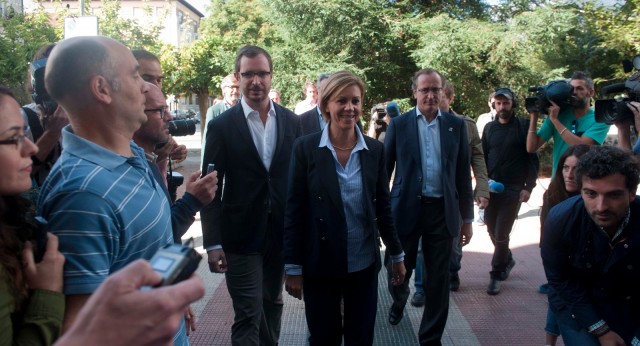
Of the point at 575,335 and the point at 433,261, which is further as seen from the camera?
the point at 433,261

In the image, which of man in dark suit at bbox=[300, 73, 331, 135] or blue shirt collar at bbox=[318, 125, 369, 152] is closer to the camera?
blue shirt collar at bbox=[318, 125, 369, 152]

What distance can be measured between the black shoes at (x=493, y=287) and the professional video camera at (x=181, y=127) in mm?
3743

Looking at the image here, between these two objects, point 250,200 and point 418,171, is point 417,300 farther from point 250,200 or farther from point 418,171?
point 250,200

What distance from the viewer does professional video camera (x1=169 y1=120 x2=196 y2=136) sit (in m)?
3.32

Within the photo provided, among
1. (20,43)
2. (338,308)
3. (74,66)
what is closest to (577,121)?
(338,308)

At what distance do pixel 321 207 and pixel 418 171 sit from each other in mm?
1289

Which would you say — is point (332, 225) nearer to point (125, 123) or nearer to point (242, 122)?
point (242, 122)

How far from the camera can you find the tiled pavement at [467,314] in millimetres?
4592

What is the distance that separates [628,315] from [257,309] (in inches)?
85.5

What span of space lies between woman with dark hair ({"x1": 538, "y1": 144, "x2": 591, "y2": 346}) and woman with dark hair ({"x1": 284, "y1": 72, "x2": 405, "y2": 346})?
1.51m

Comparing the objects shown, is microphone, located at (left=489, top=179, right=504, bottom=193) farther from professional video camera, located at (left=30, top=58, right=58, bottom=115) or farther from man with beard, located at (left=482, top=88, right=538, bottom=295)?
professional video camera, located at (left=30, top=58, right=58, bottom=115)

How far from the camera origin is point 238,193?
12.3 feet

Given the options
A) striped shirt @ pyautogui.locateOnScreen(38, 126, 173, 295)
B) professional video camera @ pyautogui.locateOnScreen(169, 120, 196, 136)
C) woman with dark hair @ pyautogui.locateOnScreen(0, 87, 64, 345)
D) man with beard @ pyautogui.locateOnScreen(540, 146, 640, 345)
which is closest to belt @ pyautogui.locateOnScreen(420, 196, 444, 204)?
man with beard @ pyautogui.locateOnScreen(540, 146, 640, 345)

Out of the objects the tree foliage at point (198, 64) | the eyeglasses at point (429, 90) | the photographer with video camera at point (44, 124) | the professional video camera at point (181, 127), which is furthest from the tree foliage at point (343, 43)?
the photographer with video camera at point (44, 124)
